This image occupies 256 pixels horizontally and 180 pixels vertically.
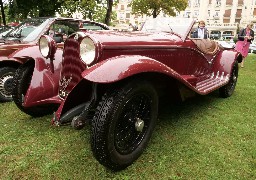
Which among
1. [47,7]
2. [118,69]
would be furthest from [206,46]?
[47,7]

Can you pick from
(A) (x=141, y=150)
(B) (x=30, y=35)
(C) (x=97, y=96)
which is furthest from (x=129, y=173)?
(B) (x=30, y=35)

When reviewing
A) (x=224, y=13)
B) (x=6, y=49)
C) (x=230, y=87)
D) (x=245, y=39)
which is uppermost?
(x=224, y=13)

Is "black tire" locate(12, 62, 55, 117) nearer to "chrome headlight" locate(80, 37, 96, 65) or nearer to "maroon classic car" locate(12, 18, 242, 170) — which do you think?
"maroon classic car" locate(12, 18, 242, 170)

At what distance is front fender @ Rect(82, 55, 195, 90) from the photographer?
2.17m

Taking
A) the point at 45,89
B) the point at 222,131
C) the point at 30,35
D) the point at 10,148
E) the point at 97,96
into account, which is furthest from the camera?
the point at 30,35

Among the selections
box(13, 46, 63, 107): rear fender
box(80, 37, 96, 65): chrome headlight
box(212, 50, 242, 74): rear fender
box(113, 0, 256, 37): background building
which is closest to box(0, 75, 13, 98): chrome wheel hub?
box(13, 46, 63, 107): rear fender

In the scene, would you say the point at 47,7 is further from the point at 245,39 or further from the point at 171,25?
the point at 171,25

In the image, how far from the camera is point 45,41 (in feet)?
10.6

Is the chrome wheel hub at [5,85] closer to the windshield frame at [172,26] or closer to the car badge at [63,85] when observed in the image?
the car badge at [63,85]

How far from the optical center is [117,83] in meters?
2.39

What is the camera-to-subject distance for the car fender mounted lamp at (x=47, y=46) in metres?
3.18

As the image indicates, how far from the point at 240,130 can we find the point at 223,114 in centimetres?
68

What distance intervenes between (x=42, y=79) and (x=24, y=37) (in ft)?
7.81

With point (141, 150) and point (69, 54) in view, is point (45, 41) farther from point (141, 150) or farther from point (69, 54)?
point (141, 150)
